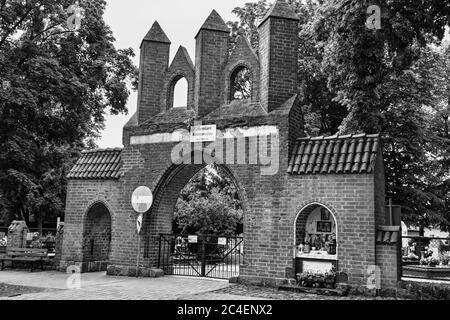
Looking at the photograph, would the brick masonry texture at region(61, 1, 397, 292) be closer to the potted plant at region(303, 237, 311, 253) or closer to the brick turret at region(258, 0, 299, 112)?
the brick turret at region(258, 0, 299, 112)

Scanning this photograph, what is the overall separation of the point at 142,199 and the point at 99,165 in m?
2.23

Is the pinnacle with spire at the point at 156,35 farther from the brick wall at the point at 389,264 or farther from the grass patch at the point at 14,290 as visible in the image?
the brick wall at the point at 389,264

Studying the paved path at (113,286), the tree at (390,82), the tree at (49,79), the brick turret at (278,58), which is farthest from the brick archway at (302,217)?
the tree at (49,79)

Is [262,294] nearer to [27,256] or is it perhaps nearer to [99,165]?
[99,165]

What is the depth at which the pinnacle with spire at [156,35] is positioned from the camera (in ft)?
45.6

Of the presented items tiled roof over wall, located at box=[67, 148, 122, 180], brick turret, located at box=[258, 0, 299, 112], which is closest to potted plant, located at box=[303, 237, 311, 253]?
brick turret, located at box=[258, 0, 299, 112]

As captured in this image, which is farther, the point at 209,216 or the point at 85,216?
the point at 209,216

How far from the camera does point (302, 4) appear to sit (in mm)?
24219

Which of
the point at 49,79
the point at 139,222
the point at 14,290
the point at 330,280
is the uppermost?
the point at 49,79

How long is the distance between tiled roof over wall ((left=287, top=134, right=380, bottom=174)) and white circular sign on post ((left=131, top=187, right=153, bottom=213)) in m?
4.09

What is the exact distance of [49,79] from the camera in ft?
54.7

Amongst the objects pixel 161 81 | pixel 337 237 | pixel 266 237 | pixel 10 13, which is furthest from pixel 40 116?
pixel 337 237

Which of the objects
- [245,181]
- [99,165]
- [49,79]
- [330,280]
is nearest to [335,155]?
[245,181]
